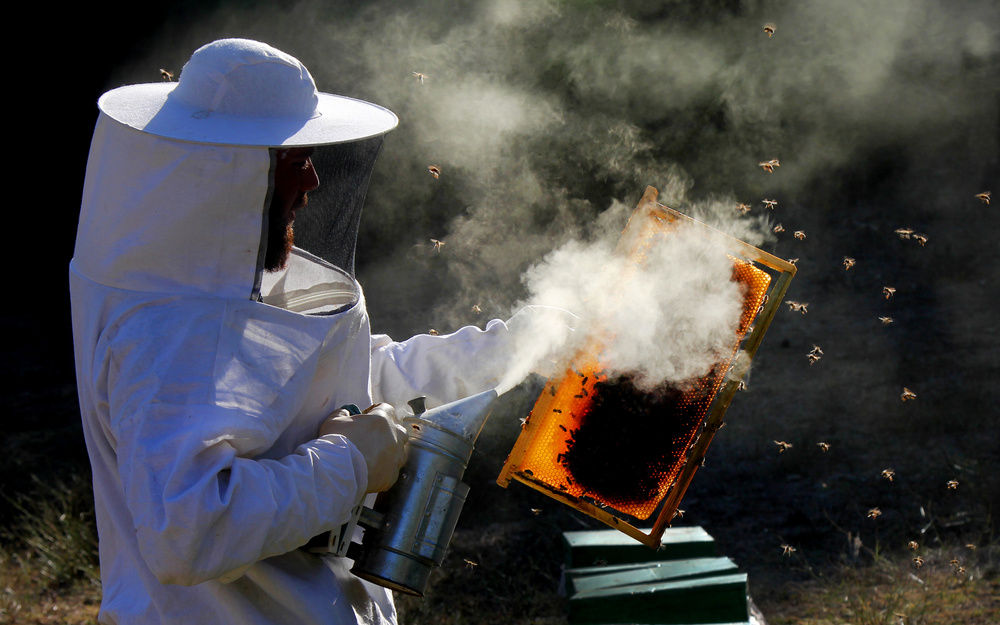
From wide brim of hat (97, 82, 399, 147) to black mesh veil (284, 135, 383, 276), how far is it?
0.75 ft

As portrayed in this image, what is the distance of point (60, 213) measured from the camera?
29.6ft

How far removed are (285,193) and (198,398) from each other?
1.98ft

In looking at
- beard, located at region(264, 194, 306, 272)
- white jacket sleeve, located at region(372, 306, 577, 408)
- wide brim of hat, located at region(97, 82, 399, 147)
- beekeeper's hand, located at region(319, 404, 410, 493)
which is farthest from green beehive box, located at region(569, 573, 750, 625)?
wide brim of hat, located at region(97, 82, 399, 147)

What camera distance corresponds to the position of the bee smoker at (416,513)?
2.12 m

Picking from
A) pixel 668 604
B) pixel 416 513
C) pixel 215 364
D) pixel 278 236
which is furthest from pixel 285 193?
pixel 668 604

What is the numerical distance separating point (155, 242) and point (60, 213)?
828 cm

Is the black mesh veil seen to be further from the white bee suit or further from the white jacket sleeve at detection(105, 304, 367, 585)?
the white jacket sleeve at detection(105, 304, 367, 585)

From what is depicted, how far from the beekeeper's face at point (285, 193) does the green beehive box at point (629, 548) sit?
273 centimetres

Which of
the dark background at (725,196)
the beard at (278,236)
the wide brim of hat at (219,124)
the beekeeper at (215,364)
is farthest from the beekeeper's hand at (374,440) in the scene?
the dark background at (725,196)

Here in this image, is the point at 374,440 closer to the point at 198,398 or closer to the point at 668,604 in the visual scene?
the point at 198,398

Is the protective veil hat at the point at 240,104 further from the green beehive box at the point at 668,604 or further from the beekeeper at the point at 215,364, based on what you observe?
the green beehive box at the point at 668,604

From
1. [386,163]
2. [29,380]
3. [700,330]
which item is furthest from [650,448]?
[29,380]

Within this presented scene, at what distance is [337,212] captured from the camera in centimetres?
241

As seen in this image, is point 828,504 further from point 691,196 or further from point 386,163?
point 386,163
